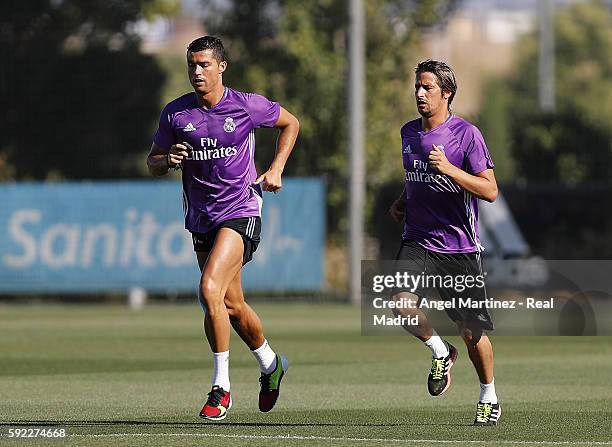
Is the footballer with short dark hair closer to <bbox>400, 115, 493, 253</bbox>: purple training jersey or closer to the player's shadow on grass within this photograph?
the player's shadow on grass

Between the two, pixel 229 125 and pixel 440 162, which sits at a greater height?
pixel 229 125

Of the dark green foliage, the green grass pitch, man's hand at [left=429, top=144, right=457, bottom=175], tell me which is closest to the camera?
the green grass pitch

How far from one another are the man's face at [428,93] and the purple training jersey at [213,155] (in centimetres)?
117

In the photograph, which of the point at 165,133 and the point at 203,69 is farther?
the point at 165,133

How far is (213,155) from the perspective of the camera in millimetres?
11016

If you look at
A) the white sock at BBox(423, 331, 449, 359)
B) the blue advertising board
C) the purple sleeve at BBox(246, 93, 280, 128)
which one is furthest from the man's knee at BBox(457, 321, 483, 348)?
the blue advertising board

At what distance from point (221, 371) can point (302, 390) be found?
10.3 feet

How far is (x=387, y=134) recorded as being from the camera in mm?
38156

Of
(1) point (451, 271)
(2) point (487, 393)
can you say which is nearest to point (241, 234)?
(1) point (451, 271)

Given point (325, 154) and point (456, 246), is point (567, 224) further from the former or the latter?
point (456, 246)

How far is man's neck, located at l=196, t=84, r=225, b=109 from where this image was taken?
11.1 metres

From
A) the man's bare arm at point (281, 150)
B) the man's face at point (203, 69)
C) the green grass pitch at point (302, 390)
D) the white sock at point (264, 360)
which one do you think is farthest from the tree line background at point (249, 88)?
the man's face at point (203, 69)

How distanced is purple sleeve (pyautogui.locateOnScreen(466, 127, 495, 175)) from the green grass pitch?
1.64m

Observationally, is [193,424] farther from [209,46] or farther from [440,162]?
[209,46]
